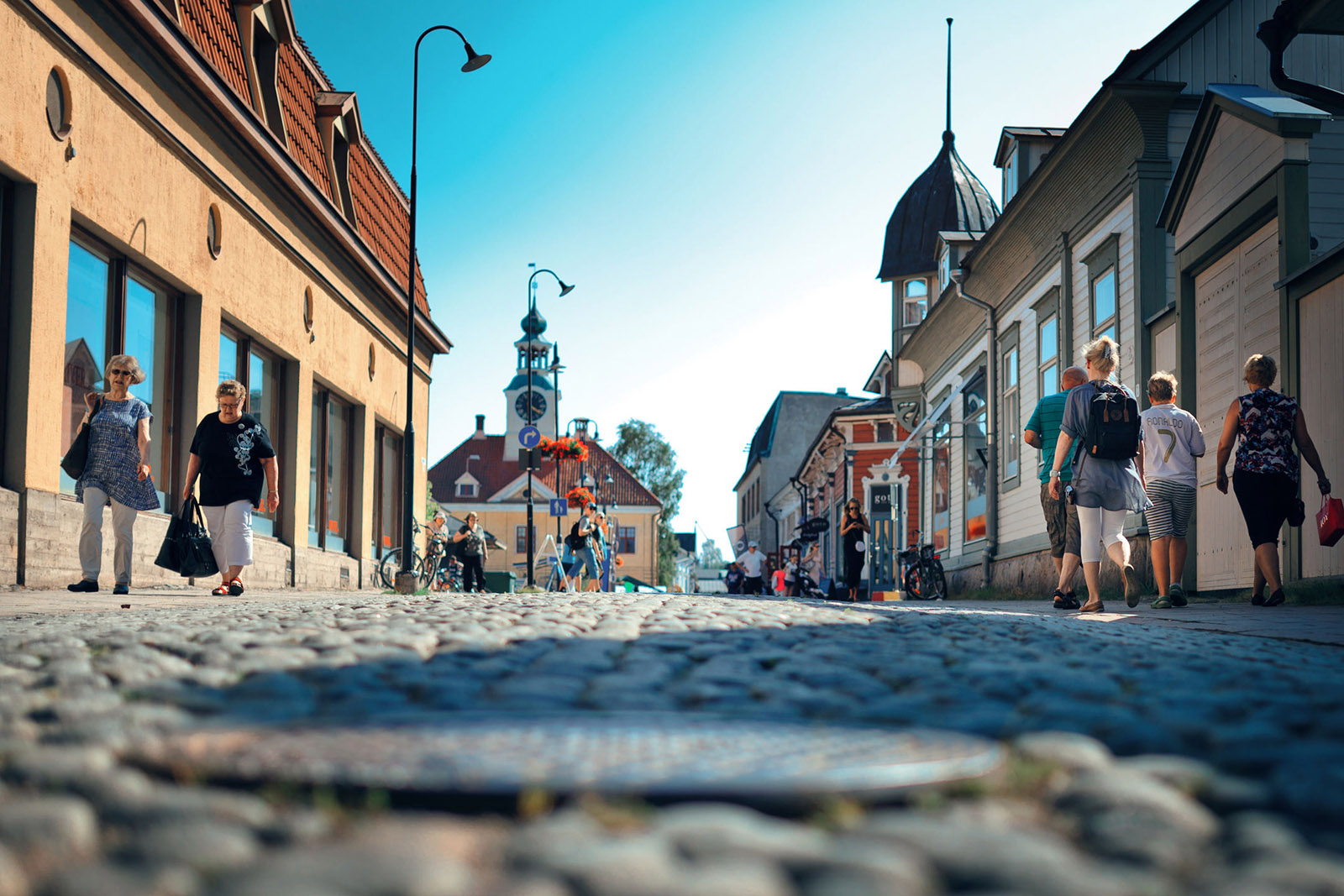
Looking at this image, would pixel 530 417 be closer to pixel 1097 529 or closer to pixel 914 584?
pixel 914 584

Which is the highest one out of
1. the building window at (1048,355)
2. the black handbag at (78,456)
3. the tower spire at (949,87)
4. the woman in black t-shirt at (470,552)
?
the tower spire at (949,87)

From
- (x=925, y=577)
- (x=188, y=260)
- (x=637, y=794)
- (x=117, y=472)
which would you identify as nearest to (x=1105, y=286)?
(x=925, y=577)

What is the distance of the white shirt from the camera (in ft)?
31.7

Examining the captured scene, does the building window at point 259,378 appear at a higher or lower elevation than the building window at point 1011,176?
lower

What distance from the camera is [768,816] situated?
213 cm

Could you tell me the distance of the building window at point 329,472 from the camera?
1977 centimetres

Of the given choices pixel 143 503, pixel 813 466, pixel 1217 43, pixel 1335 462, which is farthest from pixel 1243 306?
pixel 813 466

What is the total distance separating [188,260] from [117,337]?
1.76m

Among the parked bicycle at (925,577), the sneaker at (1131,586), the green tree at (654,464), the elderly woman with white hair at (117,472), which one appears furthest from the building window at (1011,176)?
the green tree at (654,464)

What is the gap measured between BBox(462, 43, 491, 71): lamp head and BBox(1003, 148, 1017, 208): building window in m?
8.19

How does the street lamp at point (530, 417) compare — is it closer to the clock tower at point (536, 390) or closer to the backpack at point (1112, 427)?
the backpack at point (1112, 427)

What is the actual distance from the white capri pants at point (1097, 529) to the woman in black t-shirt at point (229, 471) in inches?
239

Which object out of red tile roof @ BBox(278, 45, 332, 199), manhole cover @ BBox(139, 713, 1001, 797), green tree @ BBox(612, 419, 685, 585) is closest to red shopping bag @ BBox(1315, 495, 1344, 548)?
manhole cover @ BBox(139, 713, 1001, 797)

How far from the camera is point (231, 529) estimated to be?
10219 millimetres
